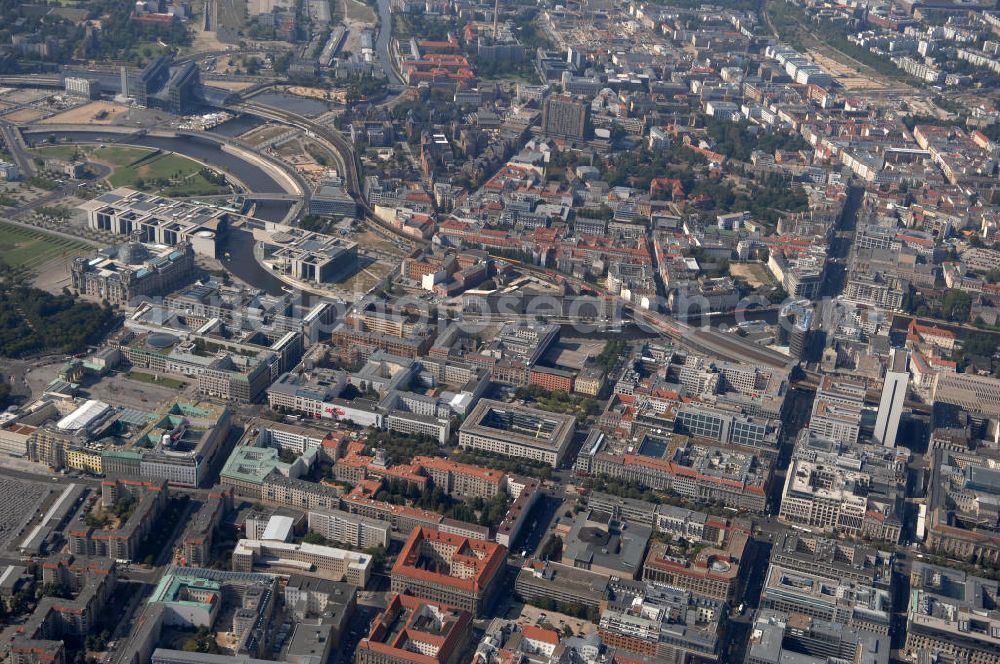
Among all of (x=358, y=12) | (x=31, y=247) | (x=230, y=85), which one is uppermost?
(x=358, y=12)

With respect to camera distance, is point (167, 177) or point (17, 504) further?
point (167, 177)

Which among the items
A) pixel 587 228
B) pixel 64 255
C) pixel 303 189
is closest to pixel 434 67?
pixel 303 189

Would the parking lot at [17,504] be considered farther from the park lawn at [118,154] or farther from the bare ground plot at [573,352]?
the park lawn at [118,154]

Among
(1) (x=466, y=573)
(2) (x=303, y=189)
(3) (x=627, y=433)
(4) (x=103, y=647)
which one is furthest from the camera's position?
(2) (x=303, y=189)

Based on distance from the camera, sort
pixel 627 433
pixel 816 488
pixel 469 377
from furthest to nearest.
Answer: pixel 469 377 → pixel 627 433 → pixel 816 488

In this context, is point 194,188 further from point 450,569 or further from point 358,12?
point 358,12

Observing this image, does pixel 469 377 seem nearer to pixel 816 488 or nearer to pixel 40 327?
pixel 816 488

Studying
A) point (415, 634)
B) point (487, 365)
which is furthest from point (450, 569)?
point (487, 365)

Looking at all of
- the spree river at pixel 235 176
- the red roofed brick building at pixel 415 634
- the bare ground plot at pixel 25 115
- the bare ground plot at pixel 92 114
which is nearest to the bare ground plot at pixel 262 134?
the spree river at pixel 235 176
